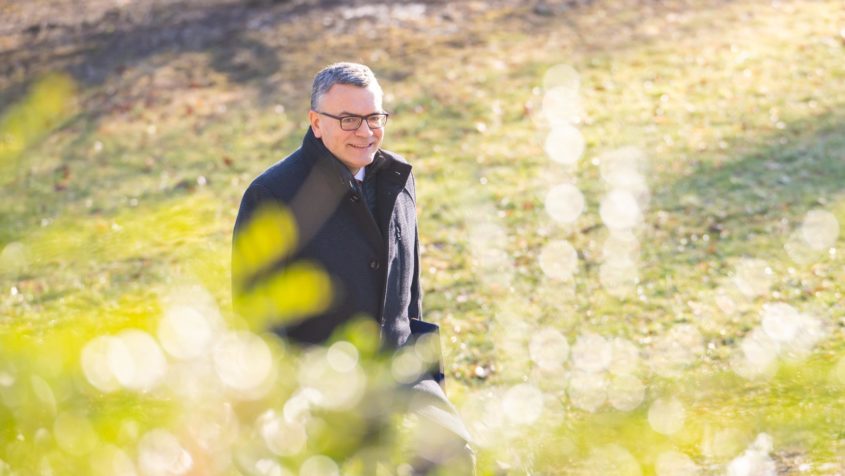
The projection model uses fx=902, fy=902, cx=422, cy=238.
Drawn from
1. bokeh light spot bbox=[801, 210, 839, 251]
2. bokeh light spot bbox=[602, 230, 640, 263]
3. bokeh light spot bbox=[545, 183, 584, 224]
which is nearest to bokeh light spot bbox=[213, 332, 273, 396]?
bokeh light spot bbox=[602, 230, 640, 263]

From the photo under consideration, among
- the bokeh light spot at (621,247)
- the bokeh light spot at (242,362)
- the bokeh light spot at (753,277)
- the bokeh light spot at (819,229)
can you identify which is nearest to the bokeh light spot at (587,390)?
the bokeh light spot at (753,277)

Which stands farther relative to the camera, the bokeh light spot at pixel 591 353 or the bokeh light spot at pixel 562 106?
the bokeh light spot at pixel 562 106

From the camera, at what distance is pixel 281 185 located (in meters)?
3.40

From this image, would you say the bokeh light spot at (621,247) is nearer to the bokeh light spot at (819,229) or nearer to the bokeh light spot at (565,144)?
the bokeh light spot at (819,229)

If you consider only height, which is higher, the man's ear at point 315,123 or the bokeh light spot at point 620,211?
the man's ear at point 315,123

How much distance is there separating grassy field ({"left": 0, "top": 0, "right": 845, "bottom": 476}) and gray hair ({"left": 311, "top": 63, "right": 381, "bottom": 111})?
2.99ft

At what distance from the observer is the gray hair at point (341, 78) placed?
11.1 feet

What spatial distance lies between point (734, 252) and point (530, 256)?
175 centimetres

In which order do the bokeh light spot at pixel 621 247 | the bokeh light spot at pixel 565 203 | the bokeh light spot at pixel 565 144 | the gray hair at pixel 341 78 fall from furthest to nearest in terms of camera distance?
the bokeh light spot at pixel 565 144, the bokeh light spot at pixel 565 203, the bokeh light spot at pixel 621 247, the gray hair at pixel 341 78

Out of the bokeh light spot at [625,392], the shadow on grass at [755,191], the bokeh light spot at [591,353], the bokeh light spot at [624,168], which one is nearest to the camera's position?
the bokeh light spot at [625,392]

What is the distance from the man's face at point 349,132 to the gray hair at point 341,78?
0.6 inches

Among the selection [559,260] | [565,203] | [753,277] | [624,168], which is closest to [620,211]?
[565,203]

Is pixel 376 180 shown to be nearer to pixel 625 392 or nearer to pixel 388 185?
pixel 388 185

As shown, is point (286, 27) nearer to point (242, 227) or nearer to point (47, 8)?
point (47, 8)
